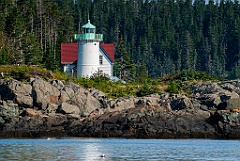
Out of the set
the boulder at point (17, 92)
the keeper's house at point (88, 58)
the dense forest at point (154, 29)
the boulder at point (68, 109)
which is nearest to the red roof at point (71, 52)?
the keeper's house at point (88, 58)

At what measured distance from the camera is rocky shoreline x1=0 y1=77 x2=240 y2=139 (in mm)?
55375

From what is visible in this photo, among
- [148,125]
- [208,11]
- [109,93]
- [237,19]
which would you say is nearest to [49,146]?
[148,125]

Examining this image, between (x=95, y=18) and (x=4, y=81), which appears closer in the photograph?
(x=4, y=81)

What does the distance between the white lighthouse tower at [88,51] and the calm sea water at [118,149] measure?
21432mm

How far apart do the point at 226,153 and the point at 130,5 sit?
93226 millimetres

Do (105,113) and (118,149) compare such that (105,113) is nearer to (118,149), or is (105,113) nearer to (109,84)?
(118,149)

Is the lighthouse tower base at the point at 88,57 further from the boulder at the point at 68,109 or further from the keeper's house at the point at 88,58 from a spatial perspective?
the boulder at the point at 68,109

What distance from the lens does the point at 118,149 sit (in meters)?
47.8

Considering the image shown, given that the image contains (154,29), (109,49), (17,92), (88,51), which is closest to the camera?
(17,92)

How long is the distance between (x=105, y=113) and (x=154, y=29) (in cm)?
6921

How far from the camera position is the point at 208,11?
444 feet

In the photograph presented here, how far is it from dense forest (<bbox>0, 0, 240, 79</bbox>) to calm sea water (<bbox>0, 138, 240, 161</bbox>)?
3263cm

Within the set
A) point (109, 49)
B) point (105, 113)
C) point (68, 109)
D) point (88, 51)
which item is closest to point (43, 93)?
point (68, 109)

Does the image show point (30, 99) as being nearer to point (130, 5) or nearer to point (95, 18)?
point (95, 18)
